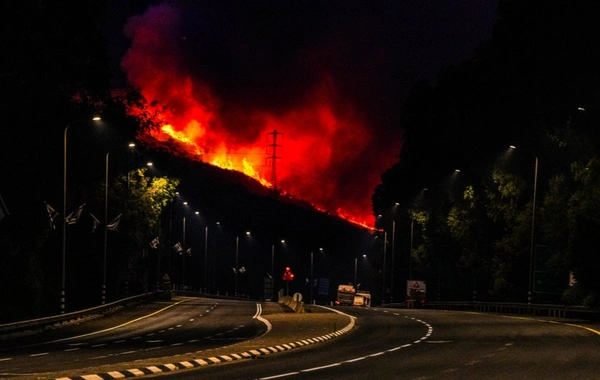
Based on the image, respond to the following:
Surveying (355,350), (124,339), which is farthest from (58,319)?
(355,350)

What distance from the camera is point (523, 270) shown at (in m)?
82.0

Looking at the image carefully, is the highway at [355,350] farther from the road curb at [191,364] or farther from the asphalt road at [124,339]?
the road curb at [191,364]

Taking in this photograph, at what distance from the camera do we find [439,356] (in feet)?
91.6

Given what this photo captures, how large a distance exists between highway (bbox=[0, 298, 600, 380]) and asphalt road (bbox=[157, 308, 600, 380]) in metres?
0.02

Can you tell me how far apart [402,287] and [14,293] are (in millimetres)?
77085

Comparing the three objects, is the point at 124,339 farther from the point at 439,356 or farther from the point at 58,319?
the point at 439,356

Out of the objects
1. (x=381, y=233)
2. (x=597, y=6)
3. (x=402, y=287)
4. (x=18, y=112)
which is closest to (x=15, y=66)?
(x=18, y=112)

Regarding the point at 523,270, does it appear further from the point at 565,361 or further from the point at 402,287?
the point at 565,361

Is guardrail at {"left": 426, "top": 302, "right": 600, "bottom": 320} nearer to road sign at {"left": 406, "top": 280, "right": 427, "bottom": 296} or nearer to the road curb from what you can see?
road sign at {"left": 406, "top": 280, "right": 427, "bottom": 296}

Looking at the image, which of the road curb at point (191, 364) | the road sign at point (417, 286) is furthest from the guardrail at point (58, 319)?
the road sign at point (417, 286)

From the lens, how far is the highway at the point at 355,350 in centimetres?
2308

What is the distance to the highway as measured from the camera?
23078 millimetres

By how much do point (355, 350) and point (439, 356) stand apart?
3880 millimetres

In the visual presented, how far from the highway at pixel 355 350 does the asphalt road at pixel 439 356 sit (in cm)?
2
